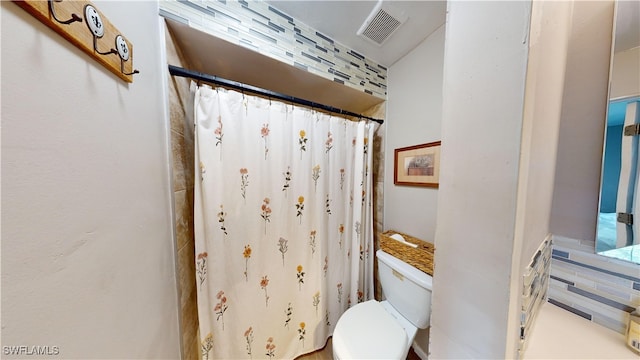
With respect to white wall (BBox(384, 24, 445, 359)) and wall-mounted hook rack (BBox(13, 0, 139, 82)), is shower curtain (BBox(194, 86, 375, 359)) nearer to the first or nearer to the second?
white wall (BBox(384, 24, 445, 359))

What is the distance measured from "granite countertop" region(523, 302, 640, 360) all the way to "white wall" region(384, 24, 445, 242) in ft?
1.60

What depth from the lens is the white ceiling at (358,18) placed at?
0.87 meters

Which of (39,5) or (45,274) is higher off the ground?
(39,5)

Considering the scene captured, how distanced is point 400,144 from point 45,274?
1494 millimetres

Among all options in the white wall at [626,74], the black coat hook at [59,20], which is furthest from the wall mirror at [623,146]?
the black coat hook at [59,20]

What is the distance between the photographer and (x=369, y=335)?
35.4 inches

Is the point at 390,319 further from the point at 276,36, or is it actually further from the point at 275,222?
the point at 276,36

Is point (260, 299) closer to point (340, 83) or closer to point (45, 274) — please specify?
point (45, 274)

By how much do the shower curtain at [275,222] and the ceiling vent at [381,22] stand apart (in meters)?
0.52

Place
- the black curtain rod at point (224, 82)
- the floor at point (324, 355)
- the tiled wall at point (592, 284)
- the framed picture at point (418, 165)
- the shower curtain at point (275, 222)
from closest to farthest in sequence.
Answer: the tiled wall at point (592, 284), the black curtain rod at point (224, 82), the shower curtain at point (275, 222), the framed picture at point (418, 165), the floor at point (324, 355)

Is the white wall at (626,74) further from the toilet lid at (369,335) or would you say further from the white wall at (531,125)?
the toilet lid at (369,335)

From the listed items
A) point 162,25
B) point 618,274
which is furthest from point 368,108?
point 618,274

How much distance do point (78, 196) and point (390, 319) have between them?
4.46 feet

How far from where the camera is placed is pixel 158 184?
0.65 m
